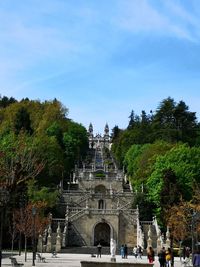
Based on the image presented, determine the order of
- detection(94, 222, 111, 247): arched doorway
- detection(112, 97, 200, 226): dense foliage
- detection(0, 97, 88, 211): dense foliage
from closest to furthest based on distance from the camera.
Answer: detection(112, 97, 200, 226): dense foliage < detection(94, 222, 111, 247): arched doorway < detection(0, 97, 88, 211): dense foliage

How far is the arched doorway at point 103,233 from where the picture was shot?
225 feet

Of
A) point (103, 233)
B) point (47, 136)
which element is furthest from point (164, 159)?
point (47, 136)

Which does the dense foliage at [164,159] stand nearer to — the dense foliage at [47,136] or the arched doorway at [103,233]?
the arched doorway at [103,233]

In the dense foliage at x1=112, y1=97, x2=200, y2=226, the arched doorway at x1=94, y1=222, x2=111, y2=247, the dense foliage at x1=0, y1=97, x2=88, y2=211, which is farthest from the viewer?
the dense foliage at x1=0, y1=97, x2=88, y2=211

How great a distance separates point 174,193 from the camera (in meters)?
62.6

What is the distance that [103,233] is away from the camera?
226ft

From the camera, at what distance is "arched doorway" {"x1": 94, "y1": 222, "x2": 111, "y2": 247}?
6869cm

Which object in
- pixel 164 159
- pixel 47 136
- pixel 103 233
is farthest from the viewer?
pixel 47 136

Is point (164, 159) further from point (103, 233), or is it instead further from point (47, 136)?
point (47, 136)

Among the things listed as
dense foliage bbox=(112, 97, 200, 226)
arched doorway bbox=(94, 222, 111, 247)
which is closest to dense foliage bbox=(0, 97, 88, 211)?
arched doorway bbox=(94, 222, 111, 247)

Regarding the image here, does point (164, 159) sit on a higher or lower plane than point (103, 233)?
higher

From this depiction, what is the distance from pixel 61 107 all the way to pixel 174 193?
201ft

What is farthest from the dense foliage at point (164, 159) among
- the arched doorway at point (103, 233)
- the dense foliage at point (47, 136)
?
the dense foliage at point (47, 136)

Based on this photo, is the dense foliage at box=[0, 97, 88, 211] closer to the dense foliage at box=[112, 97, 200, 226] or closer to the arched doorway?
the arched doorway
